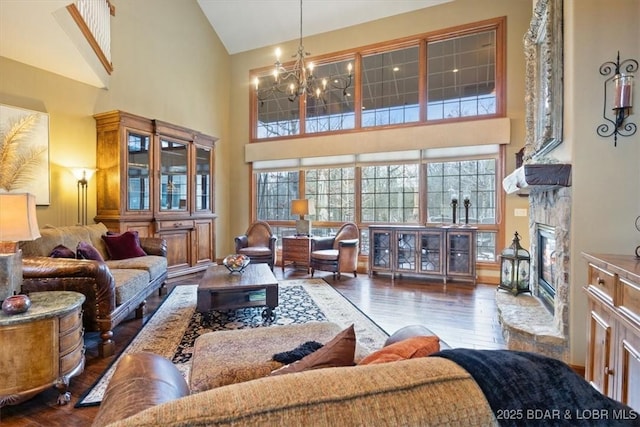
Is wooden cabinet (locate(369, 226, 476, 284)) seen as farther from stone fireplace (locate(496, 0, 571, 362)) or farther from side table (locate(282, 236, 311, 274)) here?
stone fireplace (locate(496, 0, 571, 362))

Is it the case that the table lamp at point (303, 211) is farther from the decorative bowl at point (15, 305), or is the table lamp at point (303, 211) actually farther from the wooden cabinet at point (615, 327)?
the wooden cabinet at point (615, 327)

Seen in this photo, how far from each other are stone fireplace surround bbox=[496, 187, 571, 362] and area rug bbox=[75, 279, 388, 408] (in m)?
1.09

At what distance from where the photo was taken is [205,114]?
6.39 m

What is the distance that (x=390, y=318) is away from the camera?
3.41m

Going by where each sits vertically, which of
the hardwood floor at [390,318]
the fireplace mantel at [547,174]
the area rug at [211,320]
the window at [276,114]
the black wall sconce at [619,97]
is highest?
the window at [276,114]

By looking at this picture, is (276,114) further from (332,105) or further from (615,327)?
(615,327)

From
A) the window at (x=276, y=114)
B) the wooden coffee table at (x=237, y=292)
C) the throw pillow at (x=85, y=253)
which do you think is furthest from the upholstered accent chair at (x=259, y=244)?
the throw pillow at (x=85, y=253)

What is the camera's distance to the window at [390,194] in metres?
5.69

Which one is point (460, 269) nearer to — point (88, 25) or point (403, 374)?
point (403, 374)

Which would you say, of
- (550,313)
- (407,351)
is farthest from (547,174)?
(407,351)

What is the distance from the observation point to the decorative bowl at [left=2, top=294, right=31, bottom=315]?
187 cm

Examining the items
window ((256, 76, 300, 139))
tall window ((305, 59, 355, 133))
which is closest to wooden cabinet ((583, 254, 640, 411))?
tall window ((305, 59, 355, 133))

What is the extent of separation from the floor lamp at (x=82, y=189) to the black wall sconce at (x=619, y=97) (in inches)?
215

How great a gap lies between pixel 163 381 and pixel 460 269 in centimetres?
471
